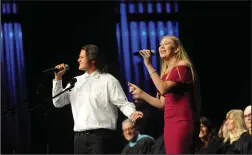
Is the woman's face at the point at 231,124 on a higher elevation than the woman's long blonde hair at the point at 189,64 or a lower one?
lower

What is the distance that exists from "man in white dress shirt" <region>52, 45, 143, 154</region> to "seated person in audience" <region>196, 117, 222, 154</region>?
1.78 m

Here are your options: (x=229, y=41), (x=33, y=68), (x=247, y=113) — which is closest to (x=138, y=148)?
(x=247, y=113)

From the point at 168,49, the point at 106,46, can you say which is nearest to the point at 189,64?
the point at 168,49

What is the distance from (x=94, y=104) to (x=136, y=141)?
209 cm

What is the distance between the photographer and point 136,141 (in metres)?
6.64

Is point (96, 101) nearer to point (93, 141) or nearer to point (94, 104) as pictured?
point (94, 104)

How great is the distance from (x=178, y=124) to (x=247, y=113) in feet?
6.65

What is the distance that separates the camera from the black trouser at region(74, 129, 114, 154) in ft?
15.1

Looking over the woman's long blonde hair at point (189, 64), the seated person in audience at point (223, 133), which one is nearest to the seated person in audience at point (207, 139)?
the seated person in audience at point (223, 133)

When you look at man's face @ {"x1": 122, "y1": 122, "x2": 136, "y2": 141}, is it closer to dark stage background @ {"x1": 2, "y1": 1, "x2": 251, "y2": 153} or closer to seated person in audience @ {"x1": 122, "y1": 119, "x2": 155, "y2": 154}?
seated person in audience @ {"x1": 122, "y1": 119, "x2": 155, "y2": 154}

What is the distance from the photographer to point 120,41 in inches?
307

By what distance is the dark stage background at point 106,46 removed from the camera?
24.8ft

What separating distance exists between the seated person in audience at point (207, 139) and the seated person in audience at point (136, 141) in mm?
549

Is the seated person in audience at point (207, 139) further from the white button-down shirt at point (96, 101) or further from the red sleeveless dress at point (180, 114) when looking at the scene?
the red sleeveless dress at point (180, 114)
